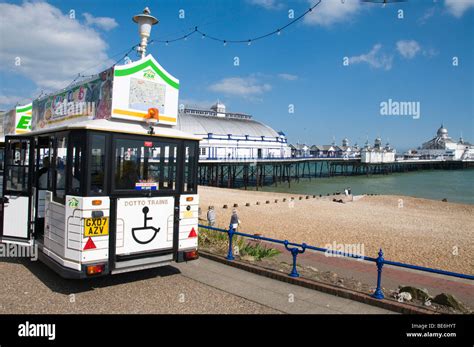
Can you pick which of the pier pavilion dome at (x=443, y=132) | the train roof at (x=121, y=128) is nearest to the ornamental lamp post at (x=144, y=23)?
the train roof at (x=121, y=128)

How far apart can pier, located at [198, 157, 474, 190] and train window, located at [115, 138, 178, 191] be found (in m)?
45.4

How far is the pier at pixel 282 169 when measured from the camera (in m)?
Answer: 57.2

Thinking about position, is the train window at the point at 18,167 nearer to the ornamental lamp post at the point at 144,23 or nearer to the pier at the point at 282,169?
the ornamental lamp post at the point at 144,23

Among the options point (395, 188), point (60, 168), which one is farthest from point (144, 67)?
point (395, 188)

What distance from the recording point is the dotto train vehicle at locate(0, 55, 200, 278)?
591 cm

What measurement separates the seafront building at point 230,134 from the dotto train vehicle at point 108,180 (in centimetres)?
4510

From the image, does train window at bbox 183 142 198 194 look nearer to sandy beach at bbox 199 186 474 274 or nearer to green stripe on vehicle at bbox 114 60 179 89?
green stripe on vehicle at bbox 114 60 179 89

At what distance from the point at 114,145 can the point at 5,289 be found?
3146 mm

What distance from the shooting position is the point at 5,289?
6.23 metres

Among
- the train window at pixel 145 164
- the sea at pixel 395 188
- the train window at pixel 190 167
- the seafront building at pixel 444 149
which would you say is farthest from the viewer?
the seafront building at pixel 444 149

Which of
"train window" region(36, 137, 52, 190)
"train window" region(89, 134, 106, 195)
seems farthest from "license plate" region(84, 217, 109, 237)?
"train window" region(36, 137, 52, 190)

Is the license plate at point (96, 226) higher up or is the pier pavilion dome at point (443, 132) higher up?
the pier pavilion dome at point (443, 132)
